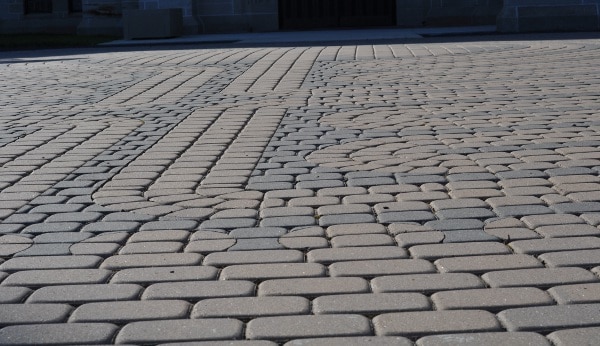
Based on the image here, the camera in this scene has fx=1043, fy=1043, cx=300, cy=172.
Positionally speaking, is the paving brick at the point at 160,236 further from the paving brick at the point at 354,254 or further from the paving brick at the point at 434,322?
the paving brick at the point at 434,322

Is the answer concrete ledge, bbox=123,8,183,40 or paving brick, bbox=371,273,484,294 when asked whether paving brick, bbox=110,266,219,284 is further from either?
concrete ledge, bbox=123,8,183,40

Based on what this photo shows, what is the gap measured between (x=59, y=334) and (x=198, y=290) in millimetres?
554

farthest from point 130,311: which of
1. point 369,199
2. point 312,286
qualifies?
point 369,199

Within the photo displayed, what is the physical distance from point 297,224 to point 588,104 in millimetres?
4395

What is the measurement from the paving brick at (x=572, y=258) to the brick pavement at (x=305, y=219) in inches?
0.5

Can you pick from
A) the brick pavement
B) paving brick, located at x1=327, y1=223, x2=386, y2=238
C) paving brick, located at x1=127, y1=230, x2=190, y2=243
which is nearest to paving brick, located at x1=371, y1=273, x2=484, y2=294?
the brick pavement

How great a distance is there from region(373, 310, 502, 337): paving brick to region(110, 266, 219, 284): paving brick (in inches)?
30.1

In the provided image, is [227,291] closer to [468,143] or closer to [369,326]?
[369,326]

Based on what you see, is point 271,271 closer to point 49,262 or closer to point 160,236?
point 160,236

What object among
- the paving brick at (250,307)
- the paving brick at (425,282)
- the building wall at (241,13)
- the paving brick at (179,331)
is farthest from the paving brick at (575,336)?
the building wall at (241,13)

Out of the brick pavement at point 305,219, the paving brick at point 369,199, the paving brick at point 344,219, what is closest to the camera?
the brick pavement at point 305,219

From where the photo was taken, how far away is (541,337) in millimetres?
2934

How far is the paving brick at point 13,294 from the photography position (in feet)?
11.2

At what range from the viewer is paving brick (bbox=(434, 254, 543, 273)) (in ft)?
11.9
